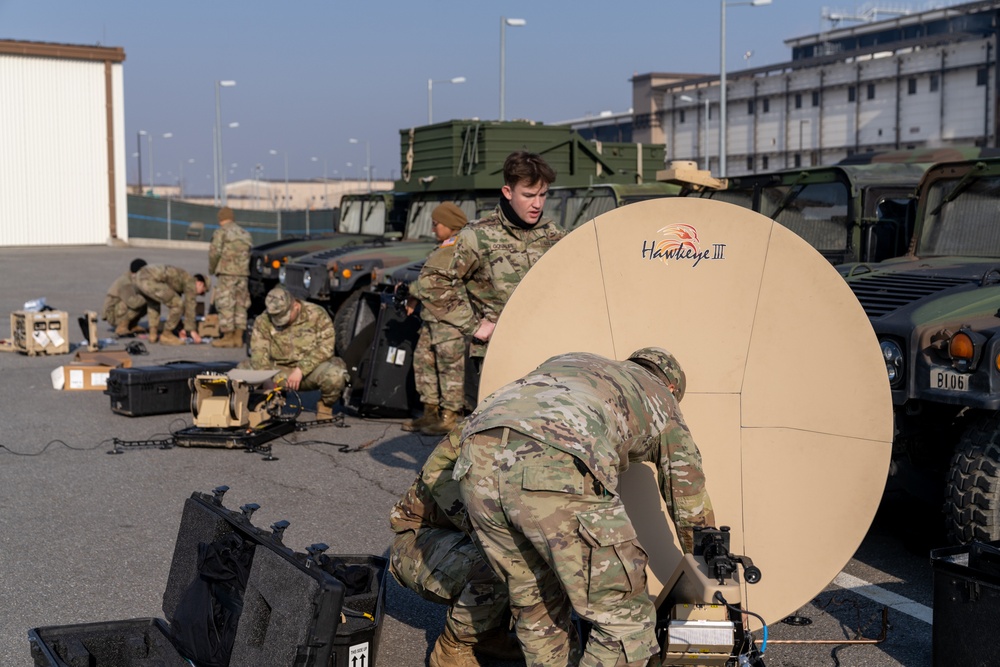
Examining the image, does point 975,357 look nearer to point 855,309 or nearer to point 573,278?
point 855,309

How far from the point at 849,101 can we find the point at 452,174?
152 ft

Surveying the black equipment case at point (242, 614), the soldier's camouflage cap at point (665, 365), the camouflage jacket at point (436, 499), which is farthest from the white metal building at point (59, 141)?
the soldier's camouflage cap at point (665, 365)

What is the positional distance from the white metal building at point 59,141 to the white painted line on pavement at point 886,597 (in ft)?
129

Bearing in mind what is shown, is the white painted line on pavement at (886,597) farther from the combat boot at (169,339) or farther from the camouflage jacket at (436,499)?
the combat boot at (169,339)

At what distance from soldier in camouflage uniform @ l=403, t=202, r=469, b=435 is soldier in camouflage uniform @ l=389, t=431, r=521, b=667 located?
3.52m

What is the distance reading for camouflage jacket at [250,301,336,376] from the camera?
29.5 ft

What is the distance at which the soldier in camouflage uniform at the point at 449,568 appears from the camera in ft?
13.1

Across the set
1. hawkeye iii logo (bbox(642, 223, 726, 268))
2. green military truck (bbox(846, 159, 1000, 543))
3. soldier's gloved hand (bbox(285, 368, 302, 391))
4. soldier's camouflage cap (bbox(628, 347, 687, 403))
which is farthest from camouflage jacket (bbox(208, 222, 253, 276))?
soldier's camouflage cap (bbox(628, 347, 687, 403))

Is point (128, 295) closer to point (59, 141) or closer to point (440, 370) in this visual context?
point (440, 370)

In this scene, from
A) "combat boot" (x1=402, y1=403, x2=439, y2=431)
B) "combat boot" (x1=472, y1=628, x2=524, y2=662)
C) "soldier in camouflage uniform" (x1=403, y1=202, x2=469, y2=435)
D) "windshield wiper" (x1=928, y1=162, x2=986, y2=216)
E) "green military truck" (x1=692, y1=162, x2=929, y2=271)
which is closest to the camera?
"combat boot" (x1=472, y1=628, x2=524, y2=662)

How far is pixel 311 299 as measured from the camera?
1252 cm

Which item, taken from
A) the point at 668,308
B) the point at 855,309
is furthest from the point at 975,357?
the point at 668,308

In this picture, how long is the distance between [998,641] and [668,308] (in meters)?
1.61

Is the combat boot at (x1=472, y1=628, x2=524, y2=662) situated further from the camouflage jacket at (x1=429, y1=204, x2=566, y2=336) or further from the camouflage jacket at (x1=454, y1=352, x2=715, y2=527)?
the camouflage jacket at (x1=429, y1=204, x2=566, y2=336)
